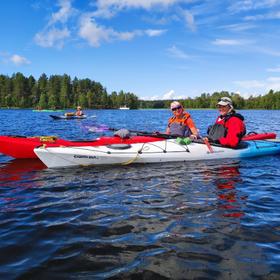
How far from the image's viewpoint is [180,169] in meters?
9.71

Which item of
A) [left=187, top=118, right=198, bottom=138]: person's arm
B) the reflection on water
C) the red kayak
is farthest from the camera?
[left=187, top=118, right=198, bottom=138]: person's arm

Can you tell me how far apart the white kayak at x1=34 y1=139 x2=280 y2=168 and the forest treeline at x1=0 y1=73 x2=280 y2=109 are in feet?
348

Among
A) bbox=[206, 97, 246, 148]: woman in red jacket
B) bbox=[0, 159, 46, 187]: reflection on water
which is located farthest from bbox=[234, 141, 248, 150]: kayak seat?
bbox=[0, 159, 46, 187]: reflection on water

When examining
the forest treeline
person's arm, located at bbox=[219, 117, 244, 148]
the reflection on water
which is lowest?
the reflection on water

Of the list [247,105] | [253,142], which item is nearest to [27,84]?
[247,105]

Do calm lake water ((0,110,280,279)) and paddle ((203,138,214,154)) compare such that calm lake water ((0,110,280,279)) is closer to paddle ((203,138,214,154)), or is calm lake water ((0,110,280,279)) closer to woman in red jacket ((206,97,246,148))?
paddle ((203,138,214,154))

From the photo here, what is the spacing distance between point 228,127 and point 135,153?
3.36 m

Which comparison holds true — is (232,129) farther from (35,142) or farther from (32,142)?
(32,142)

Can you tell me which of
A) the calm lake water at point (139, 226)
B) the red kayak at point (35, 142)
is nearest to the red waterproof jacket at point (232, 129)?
the red kayak at point (35, 142)

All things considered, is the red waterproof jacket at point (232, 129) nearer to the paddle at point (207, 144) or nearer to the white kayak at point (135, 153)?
the white kayak at point (135, 153)

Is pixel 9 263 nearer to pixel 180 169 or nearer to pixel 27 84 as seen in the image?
pixel 180 169

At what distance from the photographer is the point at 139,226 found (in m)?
5.20

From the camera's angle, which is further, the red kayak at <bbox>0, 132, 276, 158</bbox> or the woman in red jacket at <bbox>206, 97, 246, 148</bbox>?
the woman in red jacket at <bbox>206, 97, 246, 148</bbox>

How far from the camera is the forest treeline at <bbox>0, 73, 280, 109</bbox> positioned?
11944 cm
